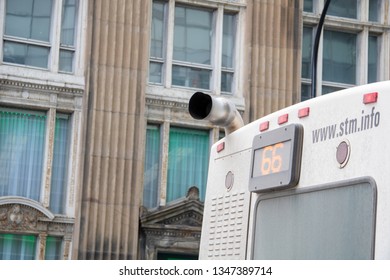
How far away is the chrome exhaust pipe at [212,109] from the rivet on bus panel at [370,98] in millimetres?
1933

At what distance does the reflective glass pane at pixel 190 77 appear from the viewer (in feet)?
77.3

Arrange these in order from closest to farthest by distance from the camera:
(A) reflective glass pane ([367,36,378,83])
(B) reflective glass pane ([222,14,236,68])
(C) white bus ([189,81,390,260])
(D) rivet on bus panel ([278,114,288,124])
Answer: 1. (C) white bus ([189,81,390,260])
2. (D) rivet on bus panel ([278,114,288,124])
3. (B) reflective glass pane ([222,14,236,68])
4. (A) reflective glass pane ([367,36,378,83])

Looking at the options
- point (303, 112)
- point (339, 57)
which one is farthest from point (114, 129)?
point (303, 112)

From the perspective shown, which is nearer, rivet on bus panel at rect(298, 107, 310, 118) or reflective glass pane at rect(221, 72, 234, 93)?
rivet on bus panel at rect(298, 107, 310, 118)

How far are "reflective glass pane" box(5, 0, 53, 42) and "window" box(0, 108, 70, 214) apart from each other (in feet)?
5.87

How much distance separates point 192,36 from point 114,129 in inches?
133

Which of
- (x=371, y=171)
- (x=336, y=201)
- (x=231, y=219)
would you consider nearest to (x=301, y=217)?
(x=336, y=201)

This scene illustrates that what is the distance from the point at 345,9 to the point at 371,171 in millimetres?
20755

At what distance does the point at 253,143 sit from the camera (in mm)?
7172

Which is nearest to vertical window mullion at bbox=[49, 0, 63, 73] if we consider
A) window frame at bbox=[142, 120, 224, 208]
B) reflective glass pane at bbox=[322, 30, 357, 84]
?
window frame at bbox=[142, 120, 224, 208]

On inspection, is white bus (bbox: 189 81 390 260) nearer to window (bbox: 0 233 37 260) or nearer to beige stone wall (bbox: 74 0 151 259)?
beige stone wall (bbox: 74 0 151 259)

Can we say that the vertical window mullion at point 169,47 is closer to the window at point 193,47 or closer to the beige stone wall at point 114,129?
the window at point 193,47

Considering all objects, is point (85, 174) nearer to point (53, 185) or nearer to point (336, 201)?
point (53, 185)

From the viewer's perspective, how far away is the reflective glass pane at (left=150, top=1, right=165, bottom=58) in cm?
2342
